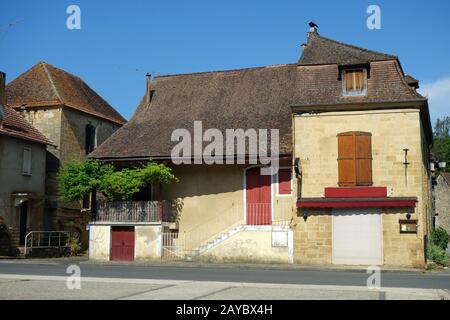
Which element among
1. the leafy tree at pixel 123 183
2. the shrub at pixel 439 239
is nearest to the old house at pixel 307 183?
the leafy tree at pixel 123 183

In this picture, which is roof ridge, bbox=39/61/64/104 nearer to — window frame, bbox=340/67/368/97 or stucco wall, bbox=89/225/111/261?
stucco wall, bbox=89/225/111/261

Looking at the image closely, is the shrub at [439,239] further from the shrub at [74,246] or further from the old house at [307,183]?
the shrub at [74,246]

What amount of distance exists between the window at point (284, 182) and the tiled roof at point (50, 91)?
13.6 meters

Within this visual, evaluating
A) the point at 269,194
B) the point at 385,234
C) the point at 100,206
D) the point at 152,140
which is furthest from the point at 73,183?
the point at 385,234


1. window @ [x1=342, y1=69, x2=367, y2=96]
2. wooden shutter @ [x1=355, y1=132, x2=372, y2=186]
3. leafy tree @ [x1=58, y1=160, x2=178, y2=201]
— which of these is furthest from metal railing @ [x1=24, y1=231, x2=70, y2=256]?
window @ [x1=342, y1=69, x2=367, y2=96]

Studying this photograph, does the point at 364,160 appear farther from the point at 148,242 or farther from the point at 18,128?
the point at 18,128

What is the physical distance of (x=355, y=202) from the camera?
72.0 feet

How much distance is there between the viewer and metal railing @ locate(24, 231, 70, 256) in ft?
94.1

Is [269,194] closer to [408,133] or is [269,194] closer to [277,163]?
[277,163]

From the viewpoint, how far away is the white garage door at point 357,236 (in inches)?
867

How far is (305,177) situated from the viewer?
Answer: 2311 cm

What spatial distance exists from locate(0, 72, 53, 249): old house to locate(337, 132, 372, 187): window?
15.5 m

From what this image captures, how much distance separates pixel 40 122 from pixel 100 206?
8753 millimetres

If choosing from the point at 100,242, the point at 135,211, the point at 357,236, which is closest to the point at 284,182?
the point at 357,236
